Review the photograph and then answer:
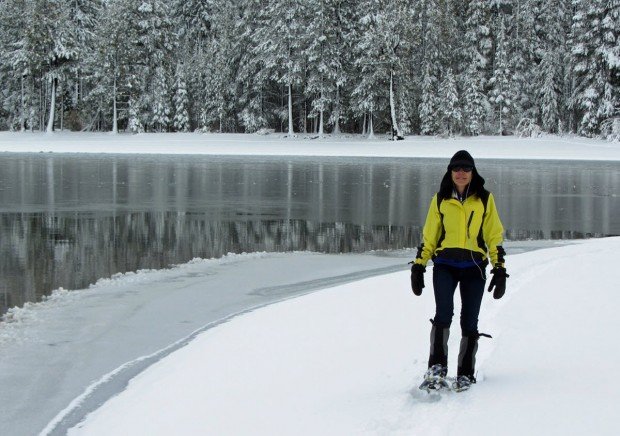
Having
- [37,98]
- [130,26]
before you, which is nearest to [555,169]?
[130,26]

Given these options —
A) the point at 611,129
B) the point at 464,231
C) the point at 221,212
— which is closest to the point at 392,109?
the point at 611,129

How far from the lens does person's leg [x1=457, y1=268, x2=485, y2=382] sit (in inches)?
210

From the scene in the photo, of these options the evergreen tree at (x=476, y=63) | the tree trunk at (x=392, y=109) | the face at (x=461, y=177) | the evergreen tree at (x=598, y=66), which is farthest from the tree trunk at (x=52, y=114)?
the face at (x=461, y=177)

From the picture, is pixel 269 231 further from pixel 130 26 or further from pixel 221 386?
pixel 130 26

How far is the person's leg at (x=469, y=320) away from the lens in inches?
210

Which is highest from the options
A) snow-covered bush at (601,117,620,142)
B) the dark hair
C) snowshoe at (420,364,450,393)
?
snow-covered bush at (601,117,620,142)

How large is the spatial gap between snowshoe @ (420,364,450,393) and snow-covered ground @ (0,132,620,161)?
147 ft

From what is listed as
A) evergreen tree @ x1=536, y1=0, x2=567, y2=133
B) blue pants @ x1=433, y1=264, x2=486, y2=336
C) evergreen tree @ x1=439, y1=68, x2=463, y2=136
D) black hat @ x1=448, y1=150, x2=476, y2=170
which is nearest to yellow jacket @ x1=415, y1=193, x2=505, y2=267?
blue pants @ x1=433, y1=264, x2=486, y2=336

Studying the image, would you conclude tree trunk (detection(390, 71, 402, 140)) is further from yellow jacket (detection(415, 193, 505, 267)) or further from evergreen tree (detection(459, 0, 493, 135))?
yellow jacket (detection(415, 193, 505, 267))

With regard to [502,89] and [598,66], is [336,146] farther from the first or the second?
[598,66]

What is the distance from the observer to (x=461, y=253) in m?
5.21

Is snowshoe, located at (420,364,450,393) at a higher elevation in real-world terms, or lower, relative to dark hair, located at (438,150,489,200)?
lower

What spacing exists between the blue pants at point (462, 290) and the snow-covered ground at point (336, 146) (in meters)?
44.5

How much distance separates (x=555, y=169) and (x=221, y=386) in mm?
36988
